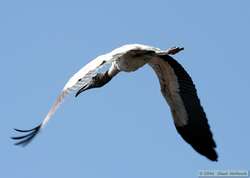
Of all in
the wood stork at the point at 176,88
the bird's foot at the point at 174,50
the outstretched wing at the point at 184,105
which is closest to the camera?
the bird's foot at the point at 174,50

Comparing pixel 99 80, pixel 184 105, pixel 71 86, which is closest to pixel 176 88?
pixel 184 105

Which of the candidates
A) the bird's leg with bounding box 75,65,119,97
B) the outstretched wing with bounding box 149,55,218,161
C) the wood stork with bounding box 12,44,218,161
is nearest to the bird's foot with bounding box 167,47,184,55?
the wood stork with bounding box 12,44,218,161

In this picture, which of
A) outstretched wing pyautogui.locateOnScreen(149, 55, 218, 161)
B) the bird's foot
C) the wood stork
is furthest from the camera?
outstretched wing pyautogui.locateOnScreen(149, 55, 218, 161)

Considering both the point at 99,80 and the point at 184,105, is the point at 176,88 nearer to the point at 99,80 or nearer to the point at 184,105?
the point at 184,105

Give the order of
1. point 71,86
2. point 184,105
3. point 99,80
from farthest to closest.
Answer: point 184,105
point 99,80
point 71,86

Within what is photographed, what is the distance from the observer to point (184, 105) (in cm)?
2056

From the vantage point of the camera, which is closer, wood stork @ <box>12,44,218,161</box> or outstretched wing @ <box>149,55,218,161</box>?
wood stork @ <box>12,44,218,161</box>

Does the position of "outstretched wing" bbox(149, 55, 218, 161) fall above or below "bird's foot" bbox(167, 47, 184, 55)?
below

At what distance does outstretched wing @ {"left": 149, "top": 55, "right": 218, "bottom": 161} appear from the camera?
20.2 m

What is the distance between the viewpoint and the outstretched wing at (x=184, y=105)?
20219mm

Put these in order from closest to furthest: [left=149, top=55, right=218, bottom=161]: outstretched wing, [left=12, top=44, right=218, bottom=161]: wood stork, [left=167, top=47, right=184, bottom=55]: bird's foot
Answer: [left=167, top=47, right=184, bottom=55]: bird's foot < [left=12, top=44, right=218, bottom=161]: wood stork < [left=149, top=55, right=218, bottom=161]: outstretched wing

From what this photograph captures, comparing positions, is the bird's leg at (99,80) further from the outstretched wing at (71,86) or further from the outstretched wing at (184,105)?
the outstretched wing at (71,86)

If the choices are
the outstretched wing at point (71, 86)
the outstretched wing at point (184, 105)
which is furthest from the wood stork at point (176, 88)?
the outstretched wing at point (71, 86)

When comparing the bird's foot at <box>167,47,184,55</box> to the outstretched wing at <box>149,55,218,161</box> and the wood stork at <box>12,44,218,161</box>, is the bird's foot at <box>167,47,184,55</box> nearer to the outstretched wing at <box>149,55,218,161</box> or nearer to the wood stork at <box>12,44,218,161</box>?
the wood stork at <box>12,44,218,161</box>
